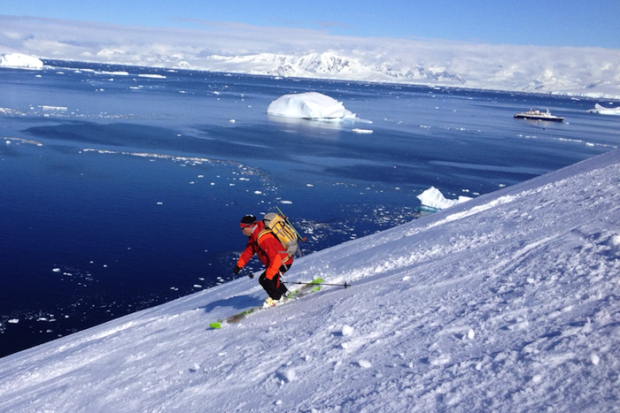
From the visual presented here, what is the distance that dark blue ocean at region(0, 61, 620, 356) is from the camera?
11789mm

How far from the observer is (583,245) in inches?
197

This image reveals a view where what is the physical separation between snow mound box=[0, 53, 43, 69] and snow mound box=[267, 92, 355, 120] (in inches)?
4716

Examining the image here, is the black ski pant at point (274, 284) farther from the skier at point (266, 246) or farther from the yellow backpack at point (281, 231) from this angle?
the yellow backpack at point (281, 231)

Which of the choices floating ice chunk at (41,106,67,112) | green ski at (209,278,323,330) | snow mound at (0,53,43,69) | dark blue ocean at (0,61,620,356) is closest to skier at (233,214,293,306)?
green ski at (209,278,323,330)

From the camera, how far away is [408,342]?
158 inches

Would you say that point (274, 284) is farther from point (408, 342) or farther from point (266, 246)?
point (408, 342)

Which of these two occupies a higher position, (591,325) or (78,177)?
(591,325)

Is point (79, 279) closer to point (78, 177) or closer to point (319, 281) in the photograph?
point (319, 281)

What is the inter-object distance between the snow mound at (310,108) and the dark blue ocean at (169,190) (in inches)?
296

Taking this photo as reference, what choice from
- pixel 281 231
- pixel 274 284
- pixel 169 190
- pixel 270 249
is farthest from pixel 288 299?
pixel 169 190

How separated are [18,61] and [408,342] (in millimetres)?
164076

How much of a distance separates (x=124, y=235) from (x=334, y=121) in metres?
38.4

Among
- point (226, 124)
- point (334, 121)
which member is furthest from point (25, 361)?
point (334, 121)

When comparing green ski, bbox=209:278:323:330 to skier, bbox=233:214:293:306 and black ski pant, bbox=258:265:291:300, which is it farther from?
skier, bbox=233:214:293:306
